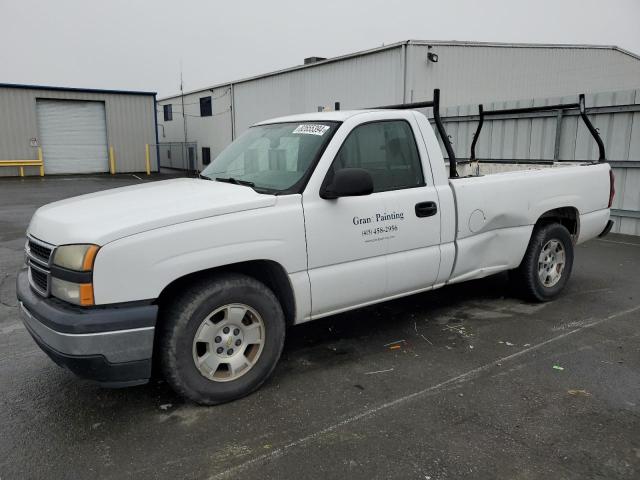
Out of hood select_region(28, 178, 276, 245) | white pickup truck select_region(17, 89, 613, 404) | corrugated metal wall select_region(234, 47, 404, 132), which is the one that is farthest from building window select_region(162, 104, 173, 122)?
hood select_region(28, 178, 276, 245)

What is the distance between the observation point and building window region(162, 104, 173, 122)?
3612 cm

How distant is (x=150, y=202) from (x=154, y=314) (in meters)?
0.81

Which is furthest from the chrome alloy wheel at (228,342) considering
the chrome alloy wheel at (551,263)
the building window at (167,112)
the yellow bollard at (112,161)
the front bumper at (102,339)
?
the building window at (167,112)

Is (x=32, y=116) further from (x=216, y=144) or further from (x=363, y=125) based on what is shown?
(x=363, y=125)

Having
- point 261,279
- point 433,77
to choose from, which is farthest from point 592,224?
point 433,77

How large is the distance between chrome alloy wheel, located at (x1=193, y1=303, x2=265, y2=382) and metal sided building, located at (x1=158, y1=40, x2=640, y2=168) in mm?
13606

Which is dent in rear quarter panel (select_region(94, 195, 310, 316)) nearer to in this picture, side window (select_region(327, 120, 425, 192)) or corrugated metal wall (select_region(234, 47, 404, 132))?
side window (select_region(327, 120, 425, 192))

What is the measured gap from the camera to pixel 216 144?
29.4 metres

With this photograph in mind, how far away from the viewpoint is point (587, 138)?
9664 mm

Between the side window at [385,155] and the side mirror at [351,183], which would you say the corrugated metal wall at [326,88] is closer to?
the side window at [385,155]

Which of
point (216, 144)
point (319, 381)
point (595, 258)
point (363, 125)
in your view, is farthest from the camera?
point (216, 144)

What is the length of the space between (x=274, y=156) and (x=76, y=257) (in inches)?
68.9

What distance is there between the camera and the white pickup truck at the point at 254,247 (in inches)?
118

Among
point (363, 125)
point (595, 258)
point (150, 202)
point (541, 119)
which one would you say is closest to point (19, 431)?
point (150, 202)
